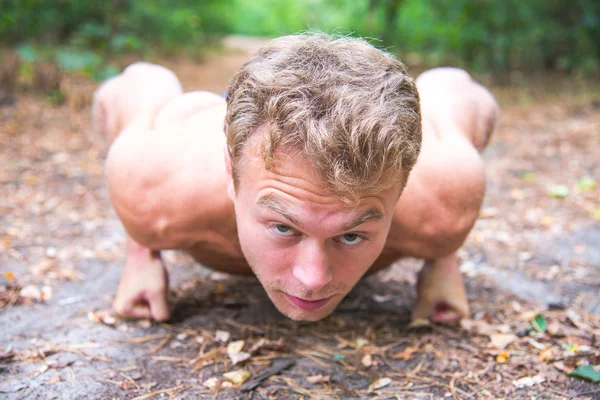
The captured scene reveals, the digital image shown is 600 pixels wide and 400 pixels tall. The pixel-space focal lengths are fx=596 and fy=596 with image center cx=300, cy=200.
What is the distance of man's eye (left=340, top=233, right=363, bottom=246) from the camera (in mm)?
1485

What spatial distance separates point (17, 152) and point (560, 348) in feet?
11.3

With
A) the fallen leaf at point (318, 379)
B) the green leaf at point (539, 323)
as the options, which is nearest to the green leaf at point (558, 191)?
the green leaf at point (539, 323)

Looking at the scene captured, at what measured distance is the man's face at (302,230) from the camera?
1385mm

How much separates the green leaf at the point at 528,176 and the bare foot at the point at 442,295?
1996 millimetres

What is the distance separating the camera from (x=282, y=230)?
1.47m

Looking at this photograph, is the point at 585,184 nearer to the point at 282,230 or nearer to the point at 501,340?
the point at 501,340

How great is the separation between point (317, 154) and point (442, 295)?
40.6 inches

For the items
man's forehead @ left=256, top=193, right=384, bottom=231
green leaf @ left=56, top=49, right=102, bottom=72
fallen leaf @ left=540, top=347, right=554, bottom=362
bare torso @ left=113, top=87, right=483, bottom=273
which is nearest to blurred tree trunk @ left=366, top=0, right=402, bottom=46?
green leaf @ left=56, top=49, right=102, bottom=72

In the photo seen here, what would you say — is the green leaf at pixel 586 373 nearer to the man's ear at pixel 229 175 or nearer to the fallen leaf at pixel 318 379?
the fallen leaf at pixel 318 379

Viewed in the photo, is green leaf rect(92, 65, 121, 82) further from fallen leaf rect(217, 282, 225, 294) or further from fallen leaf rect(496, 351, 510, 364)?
fallen leaf rect(496, 351, 510, 364)

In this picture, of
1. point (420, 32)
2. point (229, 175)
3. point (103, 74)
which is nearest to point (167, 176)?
point (229, 175)

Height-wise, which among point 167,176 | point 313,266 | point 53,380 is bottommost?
point 53,380

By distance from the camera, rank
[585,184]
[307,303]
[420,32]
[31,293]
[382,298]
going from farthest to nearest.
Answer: [420,32] → [585,184] → [382,298] → [31,293] → [307,303]

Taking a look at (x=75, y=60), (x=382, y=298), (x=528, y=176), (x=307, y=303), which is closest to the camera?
(x=307, y=303)
